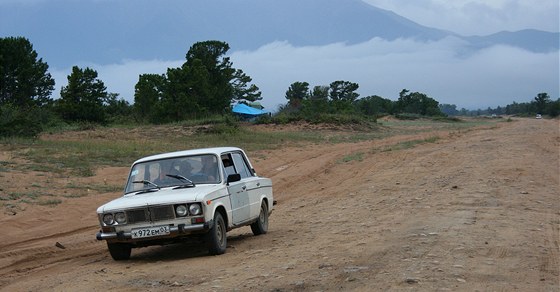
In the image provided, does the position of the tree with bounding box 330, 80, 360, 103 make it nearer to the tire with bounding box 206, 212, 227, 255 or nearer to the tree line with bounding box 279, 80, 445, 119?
the tree line with bounding box 279, 80, 445, 119

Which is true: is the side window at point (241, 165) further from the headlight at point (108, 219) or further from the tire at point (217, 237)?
the headlight at point (108, 219)

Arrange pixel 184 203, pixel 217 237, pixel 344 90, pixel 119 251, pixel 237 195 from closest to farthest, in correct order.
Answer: pixel 184 203 < pixel 217 237 < pixel 119 251 < pixel 237 195 < pixel 344 90

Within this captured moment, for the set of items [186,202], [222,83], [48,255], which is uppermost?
[222,83]

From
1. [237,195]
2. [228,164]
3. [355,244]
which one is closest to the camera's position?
[355,244]

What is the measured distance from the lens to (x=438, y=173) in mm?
19078

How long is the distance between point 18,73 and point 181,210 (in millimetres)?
48217

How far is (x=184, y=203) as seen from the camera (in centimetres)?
907

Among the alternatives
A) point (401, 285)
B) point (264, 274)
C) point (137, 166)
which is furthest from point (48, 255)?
point (401, 285)

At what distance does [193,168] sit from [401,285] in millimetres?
4722

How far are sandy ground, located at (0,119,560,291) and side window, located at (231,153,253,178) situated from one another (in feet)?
3.59

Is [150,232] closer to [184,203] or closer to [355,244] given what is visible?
[184,203]

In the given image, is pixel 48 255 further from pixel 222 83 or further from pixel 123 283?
pixel 222 83

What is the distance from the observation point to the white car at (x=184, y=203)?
909cm

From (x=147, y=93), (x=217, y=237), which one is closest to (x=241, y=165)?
(x=217, y=237)
